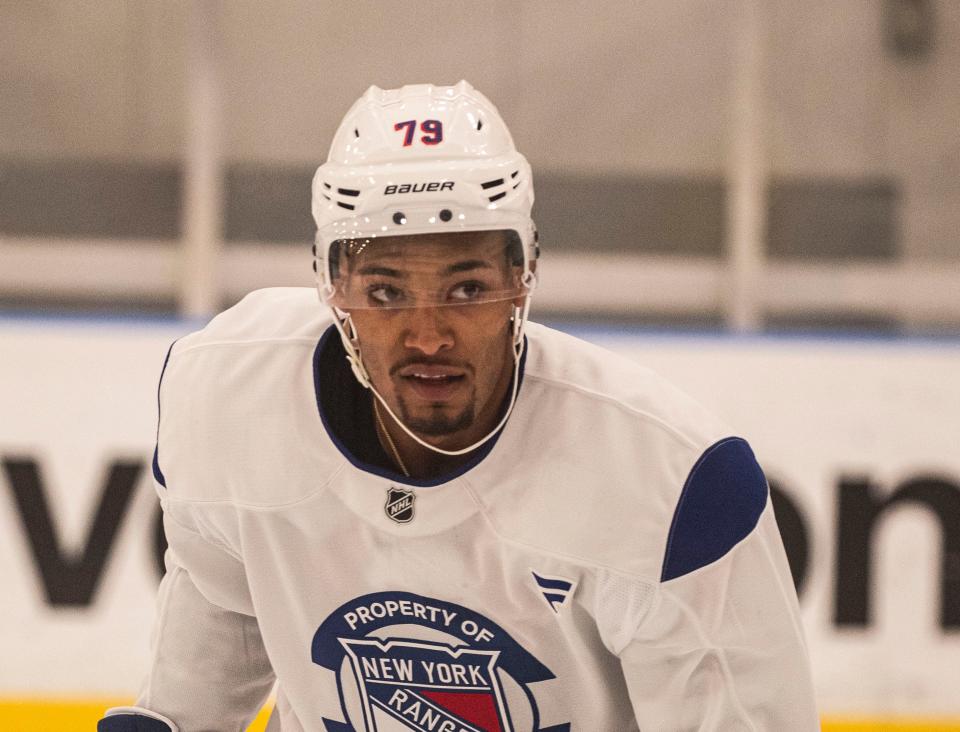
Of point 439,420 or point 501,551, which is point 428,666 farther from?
point 439,420

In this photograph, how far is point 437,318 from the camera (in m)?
1.42

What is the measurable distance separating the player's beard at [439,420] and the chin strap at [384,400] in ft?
0.04

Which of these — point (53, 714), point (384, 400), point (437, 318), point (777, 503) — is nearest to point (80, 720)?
point (53, 714)

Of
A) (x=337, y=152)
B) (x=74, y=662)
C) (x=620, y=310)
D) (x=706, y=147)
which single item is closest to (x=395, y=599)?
(x=337, y=152)

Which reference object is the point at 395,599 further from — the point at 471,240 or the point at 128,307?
the point at 128,307

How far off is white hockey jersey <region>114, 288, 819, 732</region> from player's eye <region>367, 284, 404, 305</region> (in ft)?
0.51

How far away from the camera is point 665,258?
14.3 feet

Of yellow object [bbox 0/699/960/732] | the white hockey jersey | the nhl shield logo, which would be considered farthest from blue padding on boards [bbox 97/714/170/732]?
yellow object [bbox 0/699/960/732]

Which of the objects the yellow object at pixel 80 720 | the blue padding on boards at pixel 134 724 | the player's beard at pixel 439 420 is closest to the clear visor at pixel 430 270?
the player's beard at pixel 439 420

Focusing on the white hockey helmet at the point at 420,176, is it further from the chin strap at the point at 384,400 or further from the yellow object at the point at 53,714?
the yellow object at the point at 53,714

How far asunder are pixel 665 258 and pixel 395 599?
299cm

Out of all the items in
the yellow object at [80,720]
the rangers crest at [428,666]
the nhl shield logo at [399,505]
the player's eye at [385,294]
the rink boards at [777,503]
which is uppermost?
the player's eye at [385,294]

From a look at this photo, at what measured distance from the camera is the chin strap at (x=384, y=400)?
4.79 feet

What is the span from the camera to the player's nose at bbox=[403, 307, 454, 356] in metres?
1.42
